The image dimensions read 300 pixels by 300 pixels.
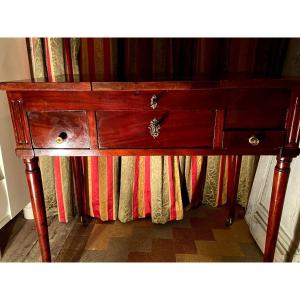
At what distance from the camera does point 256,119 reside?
66cm

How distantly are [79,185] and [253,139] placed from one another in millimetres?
827

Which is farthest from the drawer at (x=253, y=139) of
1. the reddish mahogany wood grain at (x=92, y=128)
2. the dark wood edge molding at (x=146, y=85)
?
the reddish mahogany wood grain at (x=92, y=128)

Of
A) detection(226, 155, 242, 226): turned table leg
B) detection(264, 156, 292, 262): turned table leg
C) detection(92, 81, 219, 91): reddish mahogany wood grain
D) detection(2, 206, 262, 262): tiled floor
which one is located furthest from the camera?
Answer: detection(226, 155, 242, 226): turned table leg

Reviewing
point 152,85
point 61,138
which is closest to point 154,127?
point 152,85

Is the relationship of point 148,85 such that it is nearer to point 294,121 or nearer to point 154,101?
point 154,101

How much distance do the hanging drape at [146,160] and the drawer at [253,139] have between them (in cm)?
36

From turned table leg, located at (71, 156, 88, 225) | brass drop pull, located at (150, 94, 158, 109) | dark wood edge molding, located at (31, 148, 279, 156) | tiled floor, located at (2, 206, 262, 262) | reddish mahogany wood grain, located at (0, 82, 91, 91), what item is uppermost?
reddish mahogany wood grain, located at (0, 82, 91, 91)

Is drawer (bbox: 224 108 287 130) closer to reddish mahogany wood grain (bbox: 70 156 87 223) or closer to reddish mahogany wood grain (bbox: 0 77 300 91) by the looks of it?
reddish mahogany wood grain (bbox: 0 77 300 91)

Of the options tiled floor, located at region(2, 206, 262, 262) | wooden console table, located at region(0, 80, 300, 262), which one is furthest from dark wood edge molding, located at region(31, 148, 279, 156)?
tiled floor, located at region(2, 206, 262, 262)

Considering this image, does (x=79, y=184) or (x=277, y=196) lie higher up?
(x=277, y=196)

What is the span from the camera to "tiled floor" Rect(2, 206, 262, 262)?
0.99 meters

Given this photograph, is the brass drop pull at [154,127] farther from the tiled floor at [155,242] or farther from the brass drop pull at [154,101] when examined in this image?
the tiled floor at [155,242]
